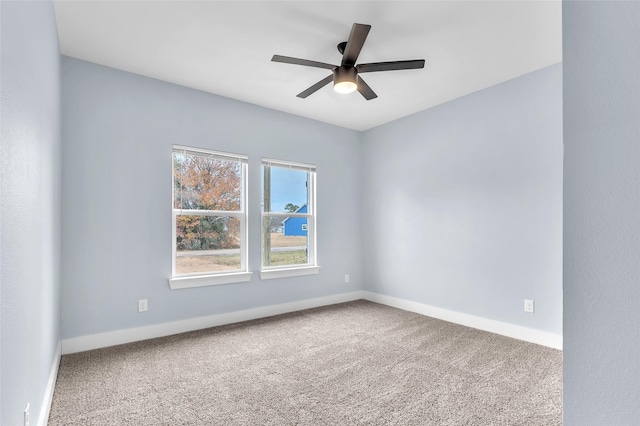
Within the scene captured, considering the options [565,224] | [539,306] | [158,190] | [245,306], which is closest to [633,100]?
[565,224]

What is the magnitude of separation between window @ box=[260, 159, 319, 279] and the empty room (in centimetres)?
3

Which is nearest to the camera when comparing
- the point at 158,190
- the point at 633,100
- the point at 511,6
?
the point at 633,100

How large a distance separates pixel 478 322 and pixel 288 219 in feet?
8.49

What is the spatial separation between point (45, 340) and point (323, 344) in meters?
2.10

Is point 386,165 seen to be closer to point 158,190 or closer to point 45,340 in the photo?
point 158,190

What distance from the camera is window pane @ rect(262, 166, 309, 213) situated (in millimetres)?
4273

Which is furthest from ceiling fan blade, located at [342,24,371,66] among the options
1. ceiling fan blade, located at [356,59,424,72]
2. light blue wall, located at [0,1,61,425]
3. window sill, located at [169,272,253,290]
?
window sill, located at [169,272,253,290]

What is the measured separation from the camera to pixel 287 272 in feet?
13.8

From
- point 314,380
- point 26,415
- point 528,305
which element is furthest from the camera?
point 528,305

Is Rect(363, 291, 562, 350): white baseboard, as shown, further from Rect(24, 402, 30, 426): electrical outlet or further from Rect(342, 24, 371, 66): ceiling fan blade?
Rect(24, 402, 30, 426): electrical outlet

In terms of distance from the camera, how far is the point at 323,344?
311 centimetres

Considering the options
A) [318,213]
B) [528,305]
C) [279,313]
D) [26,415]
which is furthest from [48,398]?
[528,305]

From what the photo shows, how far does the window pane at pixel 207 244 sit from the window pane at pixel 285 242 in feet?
1.32

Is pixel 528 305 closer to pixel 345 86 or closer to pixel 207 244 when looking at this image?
pixel 345 86
